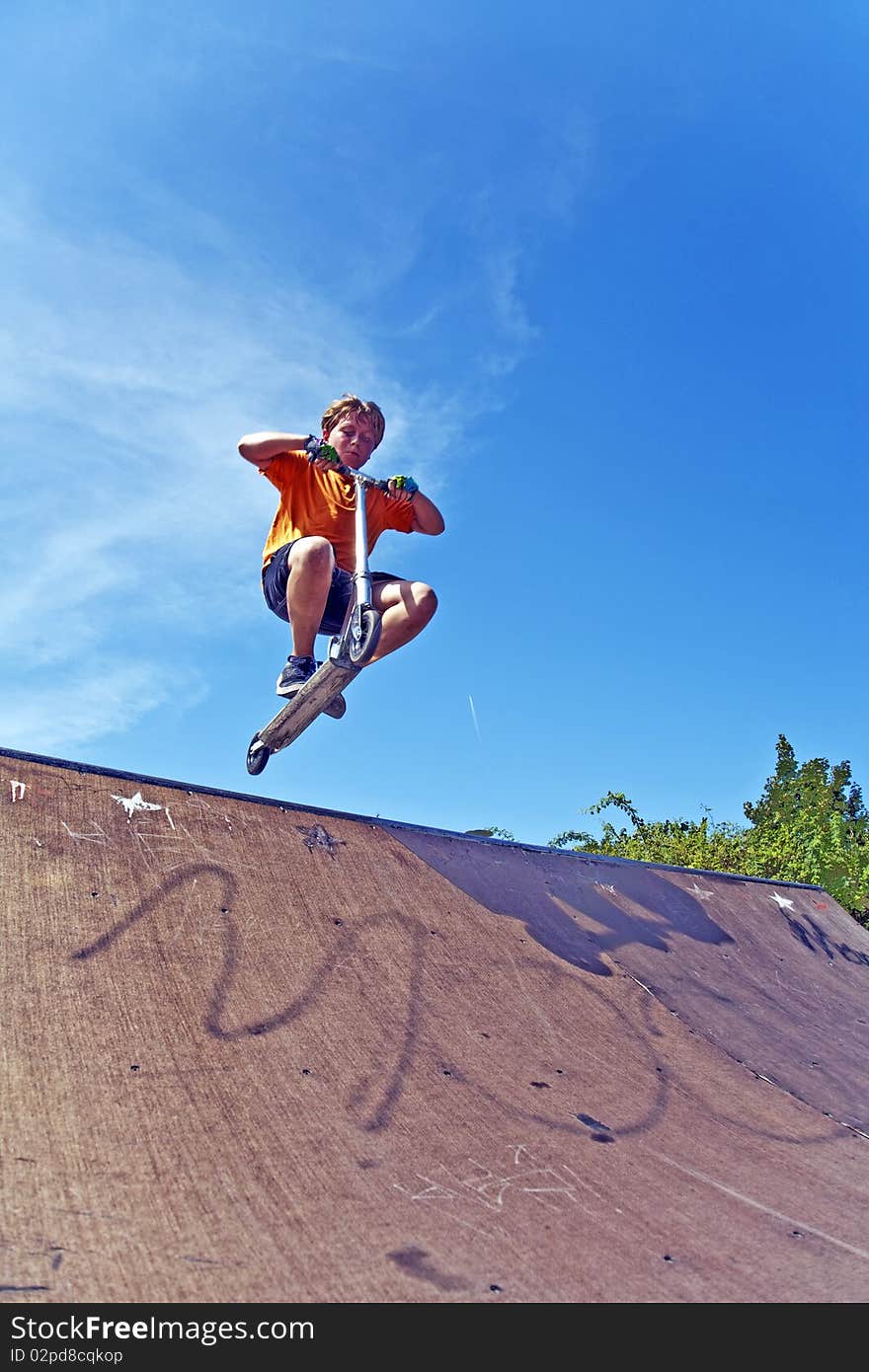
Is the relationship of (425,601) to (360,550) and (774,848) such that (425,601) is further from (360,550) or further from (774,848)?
(774,848)

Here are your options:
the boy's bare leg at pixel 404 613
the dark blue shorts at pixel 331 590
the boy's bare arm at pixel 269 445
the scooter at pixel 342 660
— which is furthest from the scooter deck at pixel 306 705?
the boy's bare arm at pixel 269 445

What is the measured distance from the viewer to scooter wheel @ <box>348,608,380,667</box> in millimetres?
4246

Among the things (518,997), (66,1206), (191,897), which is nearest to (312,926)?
(191,897)

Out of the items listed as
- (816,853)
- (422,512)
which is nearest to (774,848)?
(816,853)

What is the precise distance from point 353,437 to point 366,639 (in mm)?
1556

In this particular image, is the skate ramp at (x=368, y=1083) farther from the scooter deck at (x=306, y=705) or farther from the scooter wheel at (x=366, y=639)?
the scooter wheel at (x=366, y=639)

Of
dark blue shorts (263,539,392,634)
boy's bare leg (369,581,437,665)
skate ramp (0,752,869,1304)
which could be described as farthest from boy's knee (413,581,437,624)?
skate ramp (0,752,869,1304)

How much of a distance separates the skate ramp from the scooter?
650mm

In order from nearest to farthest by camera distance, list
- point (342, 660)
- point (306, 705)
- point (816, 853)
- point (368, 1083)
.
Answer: point (368, 1083), point (342, 660), point (306, 705), point (816, 853)

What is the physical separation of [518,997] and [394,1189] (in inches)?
61.0

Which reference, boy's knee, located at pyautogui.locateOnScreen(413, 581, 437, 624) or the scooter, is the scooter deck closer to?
the scooter

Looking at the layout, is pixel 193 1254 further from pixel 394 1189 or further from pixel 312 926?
pixel 312 926

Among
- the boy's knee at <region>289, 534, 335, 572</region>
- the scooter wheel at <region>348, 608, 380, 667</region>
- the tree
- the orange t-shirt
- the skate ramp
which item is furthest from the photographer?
the tree

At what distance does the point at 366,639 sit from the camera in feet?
14.0
